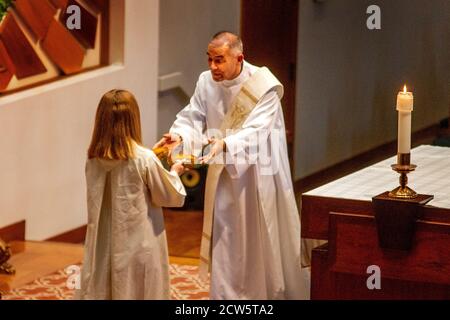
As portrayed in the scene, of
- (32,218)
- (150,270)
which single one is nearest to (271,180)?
(150,270)

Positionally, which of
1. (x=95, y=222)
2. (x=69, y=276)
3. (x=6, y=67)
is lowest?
(x=69, y=276)

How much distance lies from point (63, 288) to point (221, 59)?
175 cm

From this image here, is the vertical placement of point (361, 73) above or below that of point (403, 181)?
above

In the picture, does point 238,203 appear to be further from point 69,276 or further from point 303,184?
point 303,184

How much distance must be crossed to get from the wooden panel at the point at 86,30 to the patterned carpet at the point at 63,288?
6.47ft

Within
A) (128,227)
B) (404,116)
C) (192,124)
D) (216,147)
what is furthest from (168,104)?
(404,116)

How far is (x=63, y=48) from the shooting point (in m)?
8.60

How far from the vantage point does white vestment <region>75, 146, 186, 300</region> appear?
219 inches

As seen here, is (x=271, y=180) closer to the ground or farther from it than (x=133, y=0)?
closer to the ground

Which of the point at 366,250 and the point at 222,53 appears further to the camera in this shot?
the point at 222,53

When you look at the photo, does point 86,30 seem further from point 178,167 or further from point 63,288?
point 178,167

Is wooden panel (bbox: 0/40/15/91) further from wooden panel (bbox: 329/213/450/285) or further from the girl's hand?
wooden panel (bbox: 329/213/450/285)

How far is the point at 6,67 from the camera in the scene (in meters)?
8.16

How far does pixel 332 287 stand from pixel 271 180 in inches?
73.2
